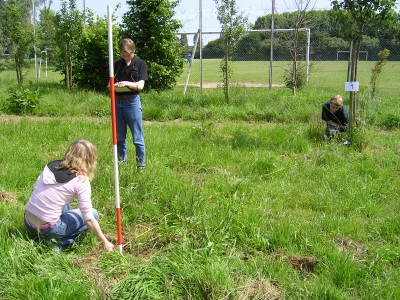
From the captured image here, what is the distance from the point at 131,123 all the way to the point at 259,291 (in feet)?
10.3

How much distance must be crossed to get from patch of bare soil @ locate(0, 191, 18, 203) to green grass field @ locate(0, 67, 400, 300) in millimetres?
24

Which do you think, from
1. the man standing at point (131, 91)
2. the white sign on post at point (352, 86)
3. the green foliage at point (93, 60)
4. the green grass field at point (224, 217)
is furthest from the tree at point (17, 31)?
the white sign on post at point (352, 86)

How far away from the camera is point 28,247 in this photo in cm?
346

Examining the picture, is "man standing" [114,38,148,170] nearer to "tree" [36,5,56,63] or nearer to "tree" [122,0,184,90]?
"tree" [122,0,184,90]

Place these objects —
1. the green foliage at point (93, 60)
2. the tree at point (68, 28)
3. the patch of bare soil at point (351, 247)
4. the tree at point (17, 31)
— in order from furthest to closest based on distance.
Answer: the tree at point (17, 31)
the green foliage at point (93, 60)
the tree at point (68, 28)
the patch of bare soil at point (351, 247)

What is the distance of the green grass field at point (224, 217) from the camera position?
312 centimetres

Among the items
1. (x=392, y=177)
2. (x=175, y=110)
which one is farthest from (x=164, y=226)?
(x=175, y=110)

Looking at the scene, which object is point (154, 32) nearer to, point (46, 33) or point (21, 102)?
point (46, 33)

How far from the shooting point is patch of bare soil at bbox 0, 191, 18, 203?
15.1 ft

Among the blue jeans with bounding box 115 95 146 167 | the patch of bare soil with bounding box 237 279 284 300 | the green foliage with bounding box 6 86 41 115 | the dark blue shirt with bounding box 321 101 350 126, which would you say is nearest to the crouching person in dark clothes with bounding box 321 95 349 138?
the dark blue shirt with bounding box 321 101 350 126

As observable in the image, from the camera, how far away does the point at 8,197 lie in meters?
4.69

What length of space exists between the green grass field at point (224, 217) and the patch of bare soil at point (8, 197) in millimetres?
24

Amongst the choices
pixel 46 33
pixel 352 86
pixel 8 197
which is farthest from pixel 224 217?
pixel 46 33

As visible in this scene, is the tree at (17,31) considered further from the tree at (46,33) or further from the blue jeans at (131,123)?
the blue jeans at (131,123)
